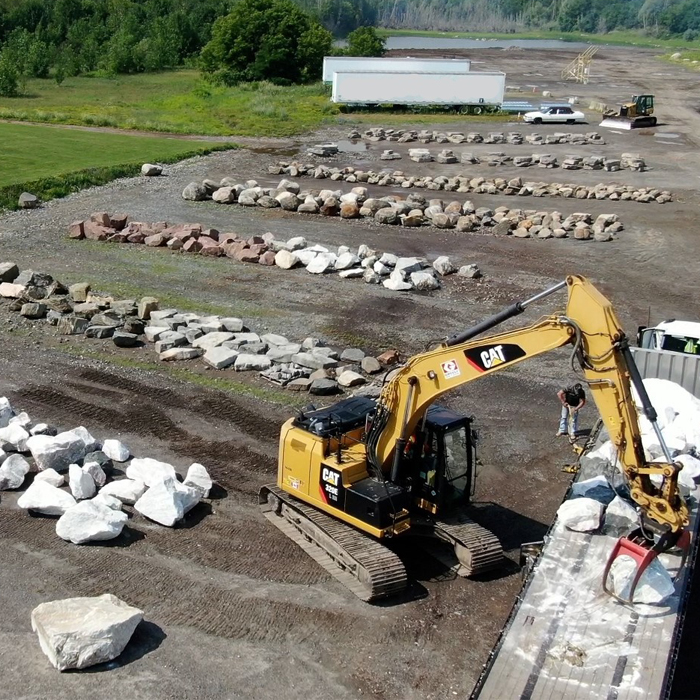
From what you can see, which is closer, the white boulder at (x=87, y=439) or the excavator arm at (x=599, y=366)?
→ the excavator arm at (x=599, y=366)

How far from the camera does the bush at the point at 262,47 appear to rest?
7156cm

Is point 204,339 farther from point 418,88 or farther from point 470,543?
point 418,88

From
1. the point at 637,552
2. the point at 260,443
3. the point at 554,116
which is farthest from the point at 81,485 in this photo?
the point at 554,116

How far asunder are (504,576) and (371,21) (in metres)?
191

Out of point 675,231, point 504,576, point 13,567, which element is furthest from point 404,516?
point 675,231

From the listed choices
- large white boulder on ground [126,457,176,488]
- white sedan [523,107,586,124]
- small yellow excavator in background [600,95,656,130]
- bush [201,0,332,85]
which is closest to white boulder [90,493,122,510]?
large white boulder on ground [126,457,176,488]

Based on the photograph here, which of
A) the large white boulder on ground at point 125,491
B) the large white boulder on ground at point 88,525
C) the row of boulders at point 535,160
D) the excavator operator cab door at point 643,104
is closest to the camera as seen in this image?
the large white boulder on ground at point 88,525

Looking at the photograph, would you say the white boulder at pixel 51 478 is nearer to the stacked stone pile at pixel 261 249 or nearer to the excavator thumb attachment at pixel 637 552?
the excavator thumb attachment at pixel 637 552

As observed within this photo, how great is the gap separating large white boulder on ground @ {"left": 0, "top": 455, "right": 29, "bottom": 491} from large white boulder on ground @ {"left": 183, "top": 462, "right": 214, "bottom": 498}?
2559mm

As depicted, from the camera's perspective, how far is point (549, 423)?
17.9 meters

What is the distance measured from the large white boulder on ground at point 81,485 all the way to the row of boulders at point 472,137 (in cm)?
3968

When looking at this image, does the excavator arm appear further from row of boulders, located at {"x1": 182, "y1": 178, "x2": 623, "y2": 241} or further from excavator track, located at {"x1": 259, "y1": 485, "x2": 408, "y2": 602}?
row of boulders, located at {"x1": 182, "y1": 178, "x2": 623, "y2": 241}

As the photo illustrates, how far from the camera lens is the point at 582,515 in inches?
482

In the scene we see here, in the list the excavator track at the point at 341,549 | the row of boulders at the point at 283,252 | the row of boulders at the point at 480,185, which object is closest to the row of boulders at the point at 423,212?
the row of boulders at the point at 480,185
